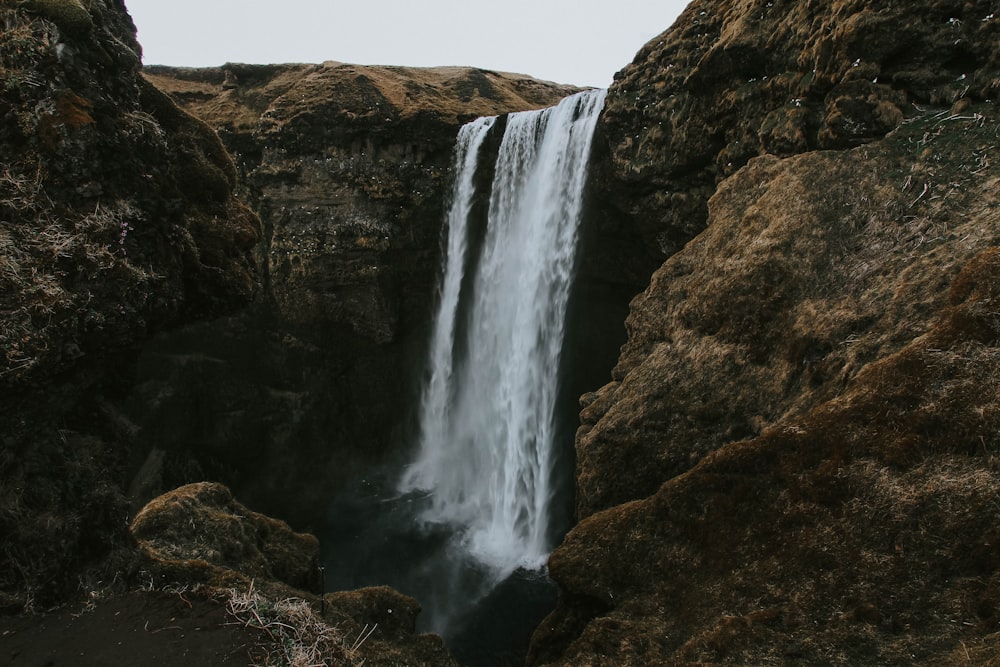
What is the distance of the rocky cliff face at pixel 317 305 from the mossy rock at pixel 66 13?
17.9 m

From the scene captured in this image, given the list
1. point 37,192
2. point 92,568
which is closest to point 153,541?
point 92,568

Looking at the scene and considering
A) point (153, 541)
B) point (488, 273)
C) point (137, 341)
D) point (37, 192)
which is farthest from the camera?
point (488, 273)

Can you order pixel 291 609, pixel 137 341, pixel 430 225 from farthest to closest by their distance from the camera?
pixel 430 225 → pixel 137 341 → pixel 291 609

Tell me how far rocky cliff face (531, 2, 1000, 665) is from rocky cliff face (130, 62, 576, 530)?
1440 centimetres

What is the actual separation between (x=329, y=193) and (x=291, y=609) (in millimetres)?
21433

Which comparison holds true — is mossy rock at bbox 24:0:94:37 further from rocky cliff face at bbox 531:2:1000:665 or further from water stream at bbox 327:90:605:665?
water stream at bbox 327:90:605:665

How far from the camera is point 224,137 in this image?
956 inches

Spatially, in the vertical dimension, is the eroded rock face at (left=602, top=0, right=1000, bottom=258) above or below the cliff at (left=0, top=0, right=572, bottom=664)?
above

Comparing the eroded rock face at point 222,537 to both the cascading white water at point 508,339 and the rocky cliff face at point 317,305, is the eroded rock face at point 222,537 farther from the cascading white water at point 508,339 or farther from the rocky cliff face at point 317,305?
the rocky cliff face at point 317,305

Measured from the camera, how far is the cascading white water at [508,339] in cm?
1844

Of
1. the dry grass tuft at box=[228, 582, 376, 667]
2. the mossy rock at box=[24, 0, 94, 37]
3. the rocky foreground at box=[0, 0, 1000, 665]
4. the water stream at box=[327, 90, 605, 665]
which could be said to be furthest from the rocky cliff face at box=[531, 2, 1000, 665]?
the water stream at box=[327, 90, 605, 665]

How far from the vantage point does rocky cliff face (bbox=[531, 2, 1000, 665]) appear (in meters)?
4.39

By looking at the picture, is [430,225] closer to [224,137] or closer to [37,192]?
[224,137]

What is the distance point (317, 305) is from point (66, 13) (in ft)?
62.3
